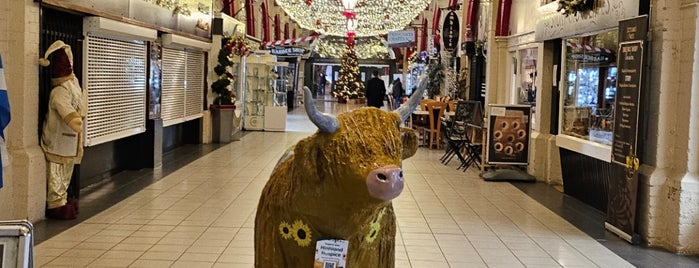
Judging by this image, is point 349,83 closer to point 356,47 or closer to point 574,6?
point 356,47

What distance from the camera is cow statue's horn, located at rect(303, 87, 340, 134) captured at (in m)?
2.32

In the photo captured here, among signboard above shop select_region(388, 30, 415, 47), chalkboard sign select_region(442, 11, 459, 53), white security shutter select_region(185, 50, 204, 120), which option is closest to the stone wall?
white security shutter select_region(185, 50, 204, 120)

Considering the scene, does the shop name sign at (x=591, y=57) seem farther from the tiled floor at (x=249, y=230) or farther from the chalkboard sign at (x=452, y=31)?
the chalkboard sign at (x=452, y=31)

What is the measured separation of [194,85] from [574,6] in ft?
23.8

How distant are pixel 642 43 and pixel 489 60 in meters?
6.26

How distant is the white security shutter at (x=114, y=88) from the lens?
24.9 feet

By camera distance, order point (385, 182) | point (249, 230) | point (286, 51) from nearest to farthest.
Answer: point (385, 182) < point (249, 230) < point (286, 51)

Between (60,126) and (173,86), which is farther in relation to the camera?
(173,86)

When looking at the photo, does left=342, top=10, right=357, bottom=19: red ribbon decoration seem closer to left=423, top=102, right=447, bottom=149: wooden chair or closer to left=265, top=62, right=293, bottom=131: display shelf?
left=265, top=62, right=293, bottom=131: display shelf

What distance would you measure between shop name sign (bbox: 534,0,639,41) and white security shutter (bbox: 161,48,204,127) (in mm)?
5612

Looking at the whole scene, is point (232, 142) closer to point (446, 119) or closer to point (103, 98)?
point (446, 119)

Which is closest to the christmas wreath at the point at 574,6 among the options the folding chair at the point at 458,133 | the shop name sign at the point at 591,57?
the shop name sign at the point at 591,57

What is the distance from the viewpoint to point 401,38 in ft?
84.8

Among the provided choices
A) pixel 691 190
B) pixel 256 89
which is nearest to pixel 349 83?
pixel 256 89
